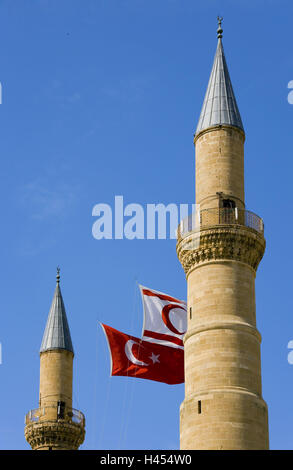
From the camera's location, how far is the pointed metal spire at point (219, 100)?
41.1m

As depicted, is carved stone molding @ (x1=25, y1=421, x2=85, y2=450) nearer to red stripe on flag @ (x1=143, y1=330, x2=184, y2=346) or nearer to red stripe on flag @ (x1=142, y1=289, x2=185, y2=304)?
red stripe on flag @ (x1=143, y1=330, x2=184, y2=346)

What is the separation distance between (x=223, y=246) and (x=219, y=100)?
6.26 metres

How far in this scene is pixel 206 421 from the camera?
36.2m

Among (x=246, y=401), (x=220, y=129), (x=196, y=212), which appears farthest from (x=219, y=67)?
(x=246, y=401)

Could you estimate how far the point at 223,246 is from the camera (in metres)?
38.9

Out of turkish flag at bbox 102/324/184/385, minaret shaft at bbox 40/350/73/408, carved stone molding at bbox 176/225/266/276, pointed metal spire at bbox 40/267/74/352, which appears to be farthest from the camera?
pointed metal spire at bbox 40/267/74/352

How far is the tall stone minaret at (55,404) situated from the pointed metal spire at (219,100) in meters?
18.8

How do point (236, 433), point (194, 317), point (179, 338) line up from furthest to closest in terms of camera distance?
point (179, 338), point (194, 317), point (236, 433)

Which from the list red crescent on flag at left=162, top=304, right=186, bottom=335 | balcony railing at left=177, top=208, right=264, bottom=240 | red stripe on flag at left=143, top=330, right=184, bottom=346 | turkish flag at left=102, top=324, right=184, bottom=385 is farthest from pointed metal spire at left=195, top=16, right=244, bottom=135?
turkish flag at left=102, top=324, right=184, bottom=385

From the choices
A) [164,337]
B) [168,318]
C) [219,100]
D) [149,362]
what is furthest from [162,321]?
[219,100]

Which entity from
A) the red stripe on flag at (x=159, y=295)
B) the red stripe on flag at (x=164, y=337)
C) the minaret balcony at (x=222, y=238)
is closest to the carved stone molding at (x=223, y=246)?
the minaret balcony at (x=222, y=238)

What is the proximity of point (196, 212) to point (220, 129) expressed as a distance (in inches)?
128

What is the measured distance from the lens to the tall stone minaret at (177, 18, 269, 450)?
119ft
